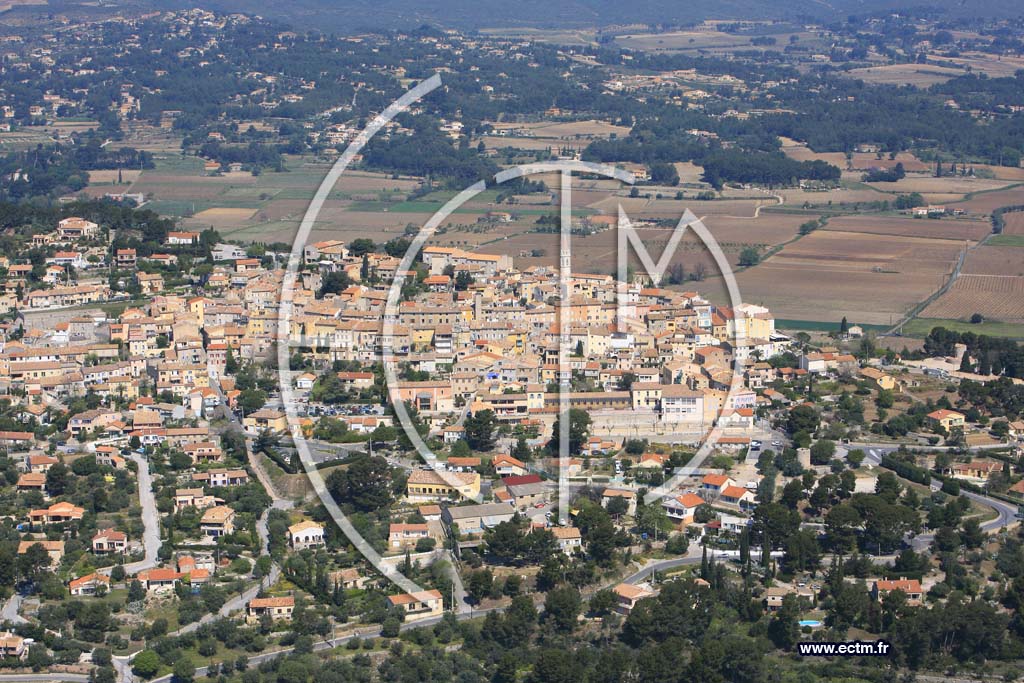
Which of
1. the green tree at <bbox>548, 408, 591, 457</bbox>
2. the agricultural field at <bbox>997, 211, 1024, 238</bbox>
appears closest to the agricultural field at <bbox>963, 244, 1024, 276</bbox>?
the agricultural field at <bbox>997, 211, 1024, 238</bbox>

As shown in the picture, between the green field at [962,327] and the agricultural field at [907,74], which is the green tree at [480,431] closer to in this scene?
the green field at [962,327]

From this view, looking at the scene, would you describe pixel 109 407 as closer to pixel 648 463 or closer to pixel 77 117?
pixel 648 463

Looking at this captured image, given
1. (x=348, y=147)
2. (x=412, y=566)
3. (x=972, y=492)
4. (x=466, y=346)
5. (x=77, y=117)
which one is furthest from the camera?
(x=77, y=117)

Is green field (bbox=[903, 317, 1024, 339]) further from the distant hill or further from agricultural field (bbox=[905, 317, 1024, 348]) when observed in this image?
the distant hill

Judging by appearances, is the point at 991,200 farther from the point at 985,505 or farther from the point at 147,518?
the point at 147,518

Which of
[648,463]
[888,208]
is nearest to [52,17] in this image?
[888,208]

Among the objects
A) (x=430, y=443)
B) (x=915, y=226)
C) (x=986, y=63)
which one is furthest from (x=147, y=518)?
(x=986, y=63)

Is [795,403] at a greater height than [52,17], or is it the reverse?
[52,17]
